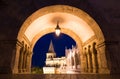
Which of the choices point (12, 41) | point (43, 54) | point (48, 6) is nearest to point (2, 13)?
point (12, 41)

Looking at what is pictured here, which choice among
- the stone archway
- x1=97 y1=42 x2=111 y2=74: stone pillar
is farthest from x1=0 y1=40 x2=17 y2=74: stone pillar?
x1=97 y1=42 x2=111 y2=74: stone pillar

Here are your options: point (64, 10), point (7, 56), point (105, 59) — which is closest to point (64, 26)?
point (64, 10)

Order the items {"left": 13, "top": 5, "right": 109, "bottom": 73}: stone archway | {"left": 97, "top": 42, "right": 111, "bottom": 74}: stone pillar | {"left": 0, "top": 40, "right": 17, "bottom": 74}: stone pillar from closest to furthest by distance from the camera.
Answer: {"left": 0, "top": 40, "right": 17, "bottom": 74}: stone pillar < {"left": 97, "top": 42, "right": 111, "bottom": 74}: stone pillar < {"left": 13, "top": 5, "right": 109, "bottom": 73}: stone archway

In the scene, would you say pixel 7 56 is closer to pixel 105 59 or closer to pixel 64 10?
pixel 64 10

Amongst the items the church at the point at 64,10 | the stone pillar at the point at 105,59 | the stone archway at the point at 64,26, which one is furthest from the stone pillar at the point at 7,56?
the stone pillar at the point at 105,59

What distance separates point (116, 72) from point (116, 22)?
9.65ft

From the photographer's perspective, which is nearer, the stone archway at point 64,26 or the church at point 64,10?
the church at point 64,10

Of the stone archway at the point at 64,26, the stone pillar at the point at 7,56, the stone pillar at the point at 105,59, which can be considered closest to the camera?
the stone pillar at the point at 7,56

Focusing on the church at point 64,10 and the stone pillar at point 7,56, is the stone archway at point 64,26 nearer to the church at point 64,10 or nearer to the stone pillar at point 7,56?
the church at point 64,10

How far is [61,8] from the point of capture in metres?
7.96

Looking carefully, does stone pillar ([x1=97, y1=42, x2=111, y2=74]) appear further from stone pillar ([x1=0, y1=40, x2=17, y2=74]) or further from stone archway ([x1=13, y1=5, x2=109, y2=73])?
stone pillar ([x1=0, y1=40, x2=17, y2=74])

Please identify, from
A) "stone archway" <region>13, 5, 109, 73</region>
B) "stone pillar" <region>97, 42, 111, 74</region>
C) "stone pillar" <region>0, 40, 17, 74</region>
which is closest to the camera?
"stone pillar" <region>0, 40, 17, 74</region>

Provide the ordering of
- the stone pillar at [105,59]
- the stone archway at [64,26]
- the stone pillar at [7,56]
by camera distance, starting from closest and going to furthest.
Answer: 1. the stone pillar at [7,56]
2. the stone pillar at [105,59]
3. the stone archway at [64,26]

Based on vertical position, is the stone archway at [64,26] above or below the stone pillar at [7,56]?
above
